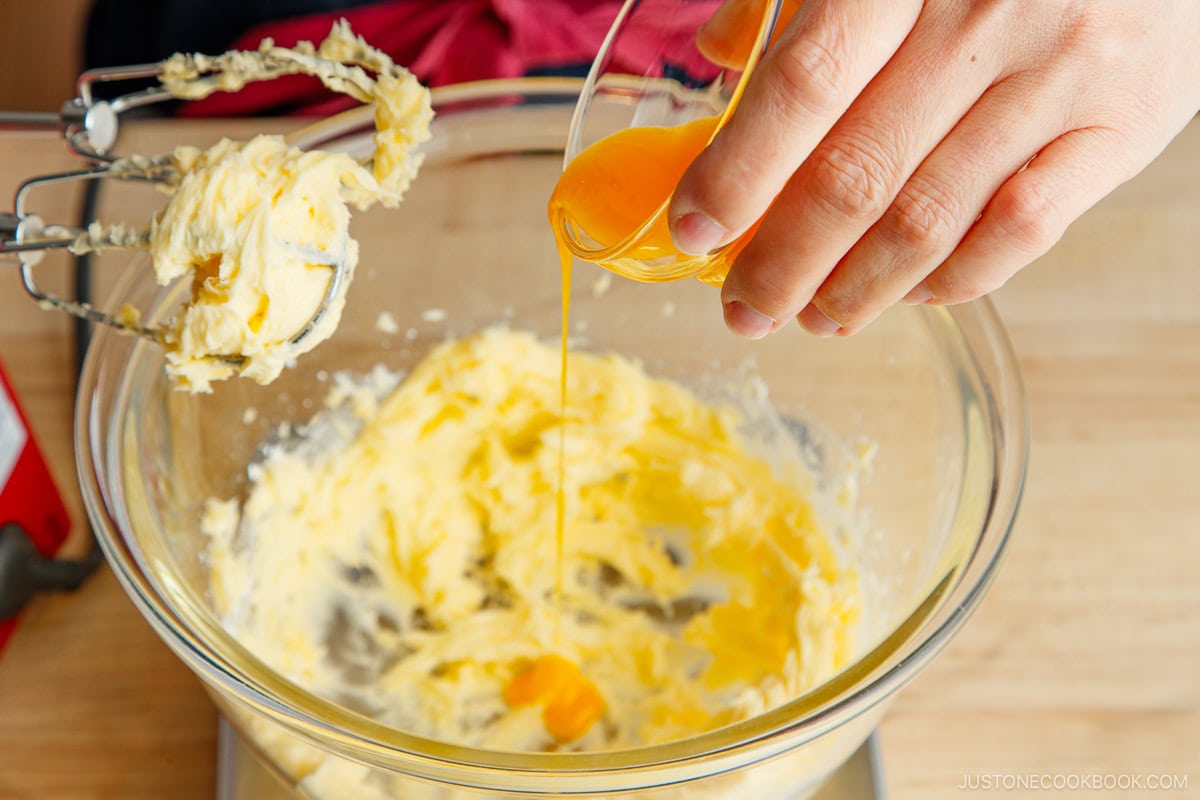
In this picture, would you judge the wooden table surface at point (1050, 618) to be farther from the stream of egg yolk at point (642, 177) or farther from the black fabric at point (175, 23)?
the stream of egg yolk at point (642, 177)

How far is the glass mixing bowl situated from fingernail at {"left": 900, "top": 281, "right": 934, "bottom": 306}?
0.43 ft

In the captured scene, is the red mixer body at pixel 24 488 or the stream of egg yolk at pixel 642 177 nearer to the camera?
the stream of egg yolk at pixel 642 177

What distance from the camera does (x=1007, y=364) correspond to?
824 millimetres

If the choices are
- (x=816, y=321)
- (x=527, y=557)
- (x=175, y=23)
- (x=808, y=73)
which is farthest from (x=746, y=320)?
(x=175, y=23)

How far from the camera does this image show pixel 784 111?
0.59 metres

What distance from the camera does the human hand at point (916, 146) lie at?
598 mm

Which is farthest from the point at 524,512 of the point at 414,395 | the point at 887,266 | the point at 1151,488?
the point at 1151,488

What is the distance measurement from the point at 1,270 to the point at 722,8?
884mm

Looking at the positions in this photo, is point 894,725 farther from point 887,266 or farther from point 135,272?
point 135,272

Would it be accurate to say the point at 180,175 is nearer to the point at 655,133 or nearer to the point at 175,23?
the point at 655,133

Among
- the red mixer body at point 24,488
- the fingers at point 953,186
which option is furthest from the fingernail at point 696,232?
the red mixer body at point 24,488

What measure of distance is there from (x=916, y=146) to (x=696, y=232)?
0.51 ft

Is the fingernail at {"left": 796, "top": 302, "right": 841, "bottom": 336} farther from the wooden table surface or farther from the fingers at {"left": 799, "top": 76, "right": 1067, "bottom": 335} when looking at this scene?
the wooden table surface

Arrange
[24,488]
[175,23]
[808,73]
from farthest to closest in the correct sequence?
[175,23] < [24,488] < [808,73]
